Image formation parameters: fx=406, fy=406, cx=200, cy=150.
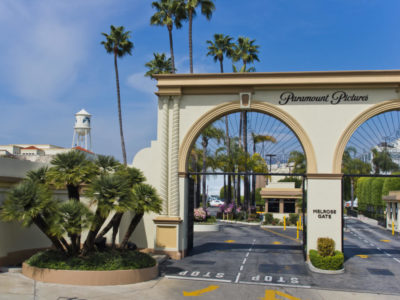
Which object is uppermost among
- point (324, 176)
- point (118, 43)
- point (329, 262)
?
point (118, 43)

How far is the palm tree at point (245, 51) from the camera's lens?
4953 cm

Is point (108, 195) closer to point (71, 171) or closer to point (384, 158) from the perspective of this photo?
point (71, 171)

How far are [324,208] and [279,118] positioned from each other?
4987 mm

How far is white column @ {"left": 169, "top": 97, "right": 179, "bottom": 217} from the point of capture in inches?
821

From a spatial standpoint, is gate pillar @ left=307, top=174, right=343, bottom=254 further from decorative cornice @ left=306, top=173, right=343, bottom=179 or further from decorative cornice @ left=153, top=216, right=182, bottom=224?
decorative cornice @ left=153, top=216, right=182, bottom=224

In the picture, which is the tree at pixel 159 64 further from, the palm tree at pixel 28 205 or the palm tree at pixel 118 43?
the palm tree at pixel 28 205

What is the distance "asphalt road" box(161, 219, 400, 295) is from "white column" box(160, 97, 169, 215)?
3.14 metres

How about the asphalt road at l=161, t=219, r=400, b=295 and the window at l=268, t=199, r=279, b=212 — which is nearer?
the asphalt road at l=161, t=219, r=400, b=295

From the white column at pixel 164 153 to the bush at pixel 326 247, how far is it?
7.68m

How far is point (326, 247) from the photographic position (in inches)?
733

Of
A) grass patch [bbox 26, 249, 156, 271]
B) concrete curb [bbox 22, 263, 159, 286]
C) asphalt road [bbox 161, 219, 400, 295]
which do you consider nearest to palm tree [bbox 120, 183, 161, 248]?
grass patch [bbox 26, 249, 156, 271]

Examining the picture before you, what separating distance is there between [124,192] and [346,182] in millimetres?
81928

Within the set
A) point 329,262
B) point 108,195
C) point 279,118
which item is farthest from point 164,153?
point 329,262

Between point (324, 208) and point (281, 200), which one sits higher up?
point (324, 208)
